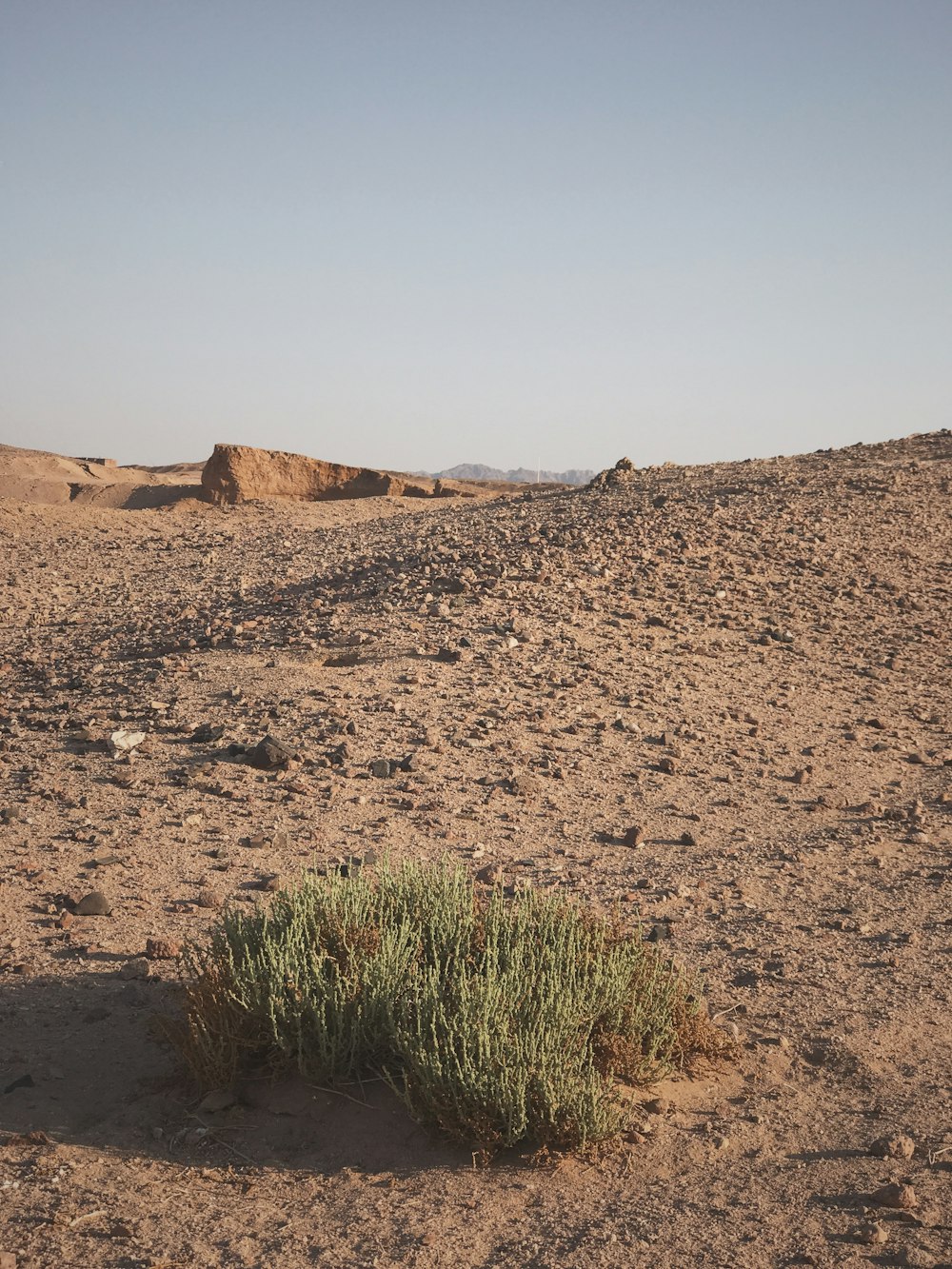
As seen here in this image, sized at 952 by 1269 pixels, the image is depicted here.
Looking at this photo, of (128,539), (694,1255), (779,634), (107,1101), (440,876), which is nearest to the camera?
(694,1255)

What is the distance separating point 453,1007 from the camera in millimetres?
3543

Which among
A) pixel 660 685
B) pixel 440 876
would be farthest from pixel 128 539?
pixel 440 876

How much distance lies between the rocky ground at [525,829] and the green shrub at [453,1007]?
0.44ft

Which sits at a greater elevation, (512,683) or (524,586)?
(524,586)

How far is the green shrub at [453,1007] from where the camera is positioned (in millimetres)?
3223

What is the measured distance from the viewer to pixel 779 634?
8891 mm

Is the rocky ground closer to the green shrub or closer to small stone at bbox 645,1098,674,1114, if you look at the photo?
small stone at bbox 645,1098,674,1114

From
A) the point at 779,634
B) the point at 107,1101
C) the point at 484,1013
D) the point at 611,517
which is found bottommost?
the point at 107,1101

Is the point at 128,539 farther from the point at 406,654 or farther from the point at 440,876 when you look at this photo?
the point at 440,876

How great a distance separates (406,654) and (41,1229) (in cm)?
534

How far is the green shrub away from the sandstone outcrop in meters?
14.4

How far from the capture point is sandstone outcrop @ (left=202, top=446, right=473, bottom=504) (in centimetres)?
1777

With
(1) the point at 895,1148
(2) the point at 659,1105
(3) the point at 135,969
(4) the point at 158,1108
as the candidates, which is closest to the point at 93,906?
(3) the point at 135,969

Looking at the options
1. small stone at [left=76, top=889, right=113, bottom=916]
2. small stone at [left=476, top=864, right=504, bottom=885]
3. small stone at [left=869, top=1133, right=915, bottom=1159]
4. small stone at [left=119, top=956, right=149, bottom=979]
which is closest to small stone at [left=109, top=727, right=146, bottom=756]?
small stone at [left=76, top=889, right=113, bottom=916]
